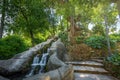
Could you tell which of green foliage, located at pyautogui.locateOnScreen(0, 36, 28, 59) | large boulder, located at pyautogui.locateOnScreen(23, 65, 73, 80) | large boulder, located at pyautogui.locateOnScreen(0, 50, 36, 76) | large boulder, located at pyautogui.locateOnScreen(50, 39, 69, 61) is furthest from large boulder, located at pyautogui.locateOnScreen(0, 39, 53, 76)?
large boulder, located at pyautogui.locateOnScreen(23, 65, 73, 80)

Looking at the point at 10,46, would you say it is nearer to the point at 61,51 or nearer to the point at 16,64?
the point at 16,64

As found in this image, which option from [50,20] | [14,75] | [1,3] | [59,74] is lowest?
[14,75]

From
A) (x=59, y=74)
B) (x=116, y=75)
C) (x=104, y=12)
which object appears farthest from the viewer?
(x=104, y=12)

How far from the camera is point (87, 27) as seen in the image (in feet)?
60.6

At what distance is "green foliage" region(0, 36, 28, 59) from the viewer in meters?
10.6

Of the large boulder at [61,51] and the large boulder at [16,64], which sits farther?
the large boulder at [61,51]

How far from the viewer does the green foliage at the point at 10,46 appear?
10.6 metres

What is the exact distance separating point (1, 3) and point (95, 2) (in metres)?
12.4

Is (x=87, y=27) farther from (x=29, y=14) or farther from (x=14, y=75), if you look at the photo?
(x=14, y=75)

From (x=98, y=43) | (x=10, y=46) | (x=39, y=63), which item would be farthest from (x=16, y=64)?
(x=98, y=43)

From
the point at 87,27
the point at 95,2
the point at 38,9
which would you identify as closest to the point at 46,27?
the point at 38,9

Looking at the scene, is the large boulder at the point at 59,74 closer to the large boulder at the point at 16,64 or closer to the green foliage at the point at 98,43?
the large boulder at the point at 16,64

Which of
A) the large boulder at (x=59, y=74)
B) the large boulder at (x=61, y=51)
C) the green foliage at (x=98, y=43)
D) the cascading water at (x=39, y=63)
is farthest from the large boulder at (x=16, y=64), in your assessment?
the green foliage at (x=98, y=43)

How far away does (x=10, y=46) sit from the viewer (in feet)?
36.5
